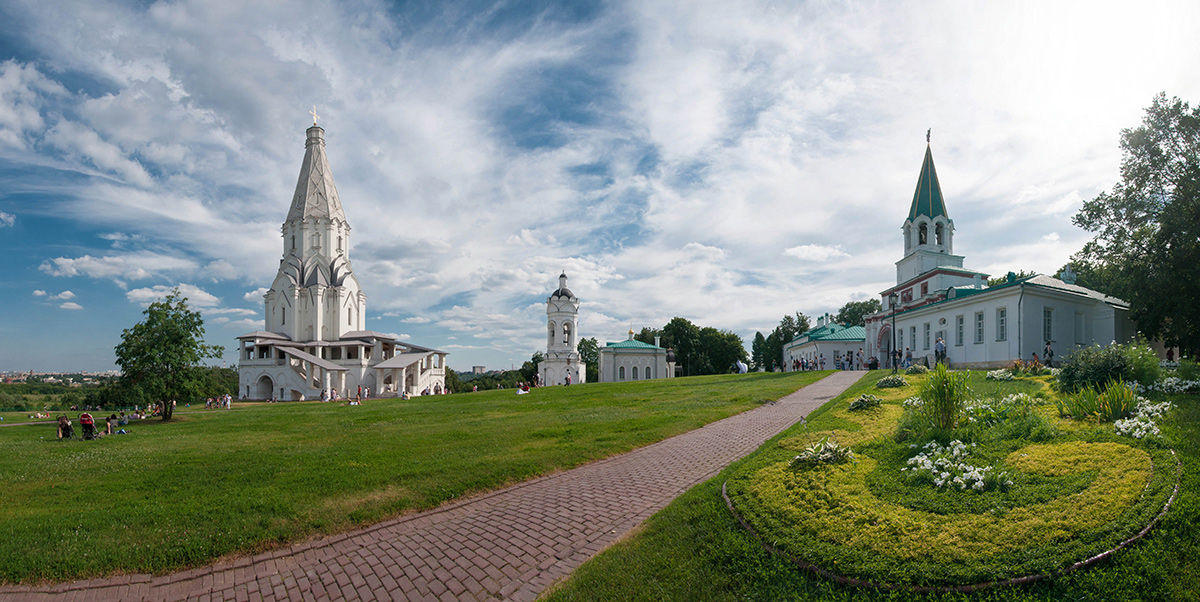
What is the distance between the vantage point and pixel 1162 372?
11352 millimetres

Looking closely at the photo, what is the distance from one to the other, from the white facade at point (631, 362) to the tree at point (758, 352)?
2502 centimetres

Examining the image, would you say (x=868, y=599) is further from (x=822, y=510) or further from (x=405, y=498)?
(x=405, y=498)

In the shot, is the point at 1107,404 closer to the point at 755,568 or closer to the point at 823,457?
the point at 823,457

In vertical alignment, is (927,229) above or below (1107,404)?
above

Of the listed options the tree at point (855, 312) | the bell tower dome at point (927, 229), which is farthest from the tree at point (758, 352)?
the bell tower dome at point (927, 229)

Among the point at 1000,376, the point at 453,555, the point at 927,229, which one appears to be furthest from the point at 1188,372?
the point at 927,229

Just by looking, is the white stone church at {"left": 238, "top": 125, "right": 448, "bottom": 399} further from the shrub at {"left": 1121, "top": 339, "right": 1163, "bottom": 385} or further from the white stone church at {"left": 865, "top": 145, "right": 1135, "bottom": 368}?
the shrub at {"left": 1121, "top": 339, "right": 1163, "bottom": 385}

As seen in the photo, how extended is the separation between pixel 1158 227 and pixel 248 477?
30795 mm

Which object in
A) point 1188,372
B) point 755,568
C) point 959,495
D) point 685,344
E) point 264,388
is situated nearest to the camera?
point 755,568

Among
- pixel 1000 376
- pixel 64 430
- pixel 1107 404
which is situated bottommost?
pixel 64 430

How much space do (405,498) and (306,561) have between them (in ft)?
6.27

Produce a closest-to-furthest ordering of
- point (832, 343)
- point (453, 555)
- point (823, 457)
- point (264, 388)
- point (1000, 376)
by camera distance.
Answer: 1. point (453, 555)
2. point (823, 457)
3. point (1000, 376)
4. point (264, 388)
5. point (832, 343)

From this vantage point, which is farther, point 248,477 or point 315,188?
point 315,188

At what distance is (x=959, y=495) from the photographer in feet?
20.1
